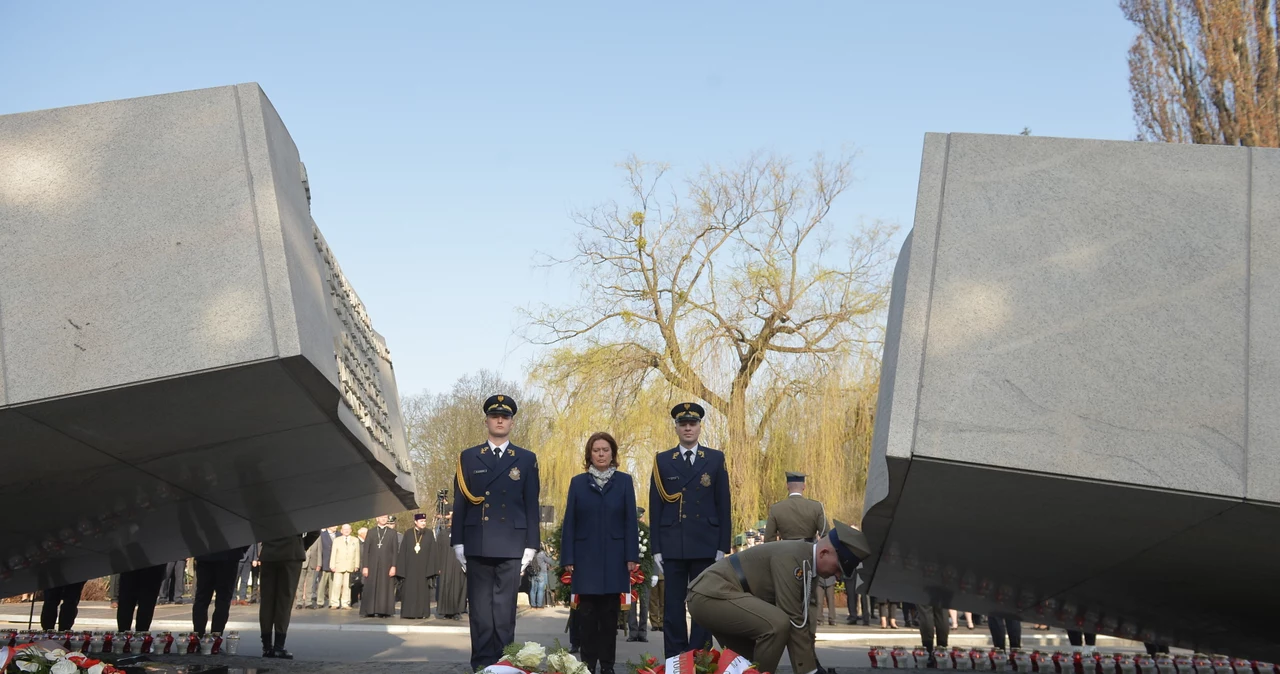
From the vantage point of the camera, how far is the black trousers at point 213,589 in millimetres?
9859

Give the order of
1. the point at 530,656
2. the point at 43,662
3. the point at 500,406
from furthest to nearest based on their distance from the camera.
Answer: the point at 500,406
the point at 43,662
the point at 530,656

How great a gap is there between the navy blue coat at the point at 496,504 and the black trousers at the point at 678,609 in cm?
100

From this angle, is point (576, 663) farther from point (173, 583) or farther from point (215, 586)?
point (173, 583)

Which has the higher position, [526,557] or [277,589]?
[526,557]

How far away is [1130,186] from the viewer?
18.8ft

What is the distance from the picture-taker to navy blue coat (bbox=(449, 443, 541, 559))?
23.2 ft

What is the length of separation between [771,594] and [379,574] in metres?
13.0

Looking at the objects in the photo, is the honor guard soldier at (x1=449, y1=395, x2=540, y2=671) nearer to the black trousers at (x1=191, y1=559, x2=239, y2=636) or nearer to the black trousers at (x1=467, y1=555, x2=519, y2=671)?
the black trousers at (x1=467, y1=555, x2=519, y2=671)

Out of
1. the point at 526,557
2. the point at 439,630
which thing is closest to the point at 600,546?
the point at 526,557

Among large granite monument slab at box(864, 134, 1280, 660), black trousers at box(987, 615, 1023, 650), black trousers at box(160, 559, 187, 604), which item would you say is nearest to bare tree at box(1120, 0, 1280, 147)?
black trousers at box(987, 615, 1023, 650)

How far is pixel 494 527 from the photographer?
7070 millimetres

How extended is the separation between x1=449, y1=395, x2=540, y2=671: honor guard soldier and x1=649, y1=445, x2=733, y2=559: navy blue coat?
945 mm

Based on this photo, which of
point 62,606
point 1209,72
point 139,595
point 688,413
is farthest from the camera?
point 1209,72

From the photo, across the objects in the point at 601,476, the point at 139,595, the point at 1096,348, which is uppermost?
the point at 1096,348
